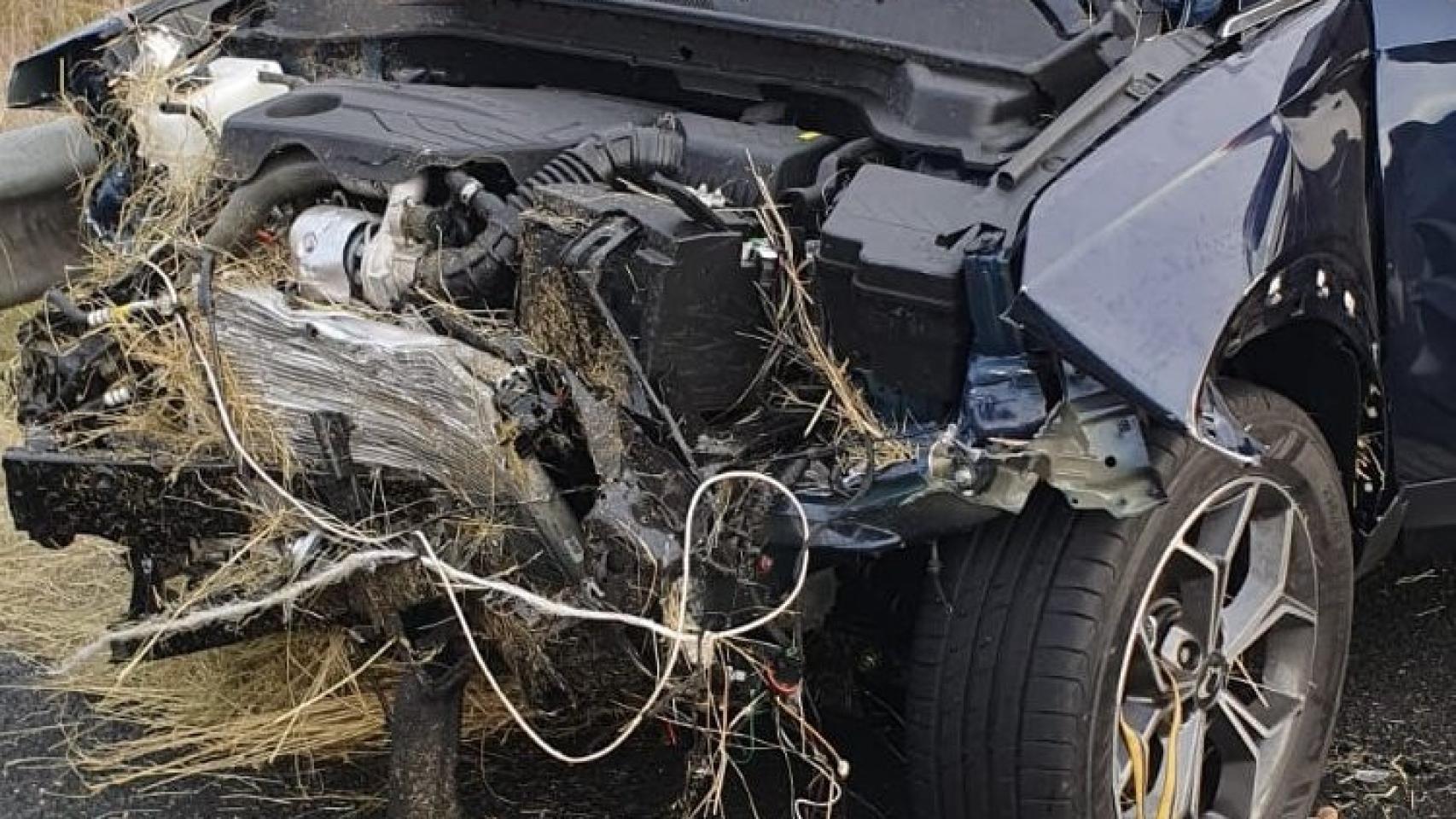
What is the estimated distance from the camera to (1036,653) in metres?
2.93

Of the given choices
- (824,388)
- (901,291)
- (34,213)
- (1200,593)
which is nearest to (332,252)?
Answer: (824,388)

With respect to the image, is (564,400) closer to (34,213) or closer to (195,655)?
(195,655)

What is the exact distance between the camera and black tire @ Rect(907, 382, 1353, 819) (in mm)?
2922

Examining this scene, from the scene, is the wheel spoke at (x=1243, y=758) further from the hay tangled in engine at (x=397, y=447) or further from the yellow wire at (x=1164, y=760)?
the hay tangled in engine at (x=397, y=447)

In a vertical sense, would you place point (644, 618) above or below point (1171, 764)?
above

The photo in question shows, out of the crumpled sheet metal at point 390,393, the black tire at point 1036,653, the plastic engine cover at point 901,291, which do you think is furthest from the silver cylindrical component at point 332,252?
the black tire at point 1036,653

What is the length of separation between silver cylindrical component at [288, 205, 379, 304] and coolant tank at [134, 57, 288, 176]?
0.50 m

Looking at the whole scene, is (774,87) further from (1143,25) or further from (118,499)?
(118,499)

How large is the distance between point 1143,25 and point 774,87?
0.74 meters

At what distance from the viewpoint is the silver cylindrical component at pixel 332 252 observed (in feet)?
11.3

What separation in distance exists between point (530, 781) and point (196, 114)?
63.5 inches

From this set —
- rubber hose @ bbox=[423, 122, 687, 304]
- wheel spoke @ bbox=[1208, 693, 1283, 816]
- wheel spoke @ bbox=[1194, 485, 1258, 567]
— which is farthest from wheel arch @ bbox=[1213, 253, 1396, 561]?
rubber hose @ bbox=[423, 122, 687, 304]

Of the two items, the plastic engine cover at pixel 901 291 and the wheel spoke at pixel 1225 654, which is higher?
the plastic engine cover at pixel 901 291

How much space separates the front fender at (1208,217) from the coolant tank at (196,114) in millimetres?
1961
